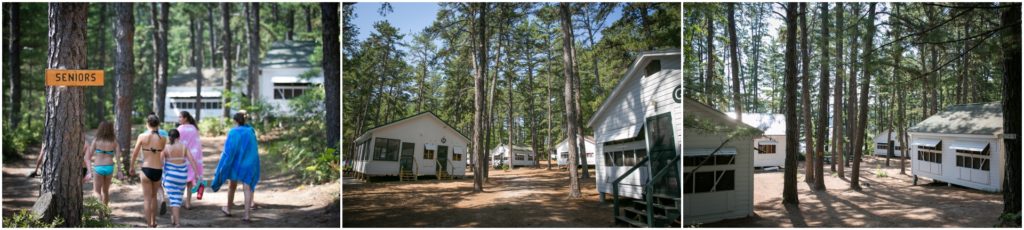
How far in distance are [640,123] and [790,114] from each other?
1.28m

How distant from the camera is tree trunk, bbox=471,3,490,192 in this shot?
312cm

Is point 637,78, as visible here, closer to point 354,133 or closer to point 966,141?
point 354,133

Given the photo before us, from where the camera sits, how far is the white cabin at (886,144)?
4.28m

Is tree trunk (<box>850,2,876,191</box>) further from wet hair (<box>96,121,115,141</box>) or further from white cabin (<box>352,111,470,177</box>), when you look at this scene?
wet hair (<box>96,121,115,141</box>)

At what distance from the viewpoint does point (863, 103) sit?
4.38 meters

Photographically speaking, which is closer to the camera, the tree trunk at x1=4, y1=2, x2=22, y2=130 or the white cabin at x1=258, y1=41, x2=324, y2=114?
the tree trunk at x1=4, y1=2, x2=22, y2=130

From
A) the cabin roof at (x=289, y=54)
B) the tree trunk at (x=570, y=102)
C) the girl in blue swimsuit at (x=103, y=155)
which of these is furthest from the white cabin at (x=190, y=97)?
the tree trunk at (x=570, y=102)

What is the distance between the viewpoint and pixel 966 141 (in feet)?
15.6

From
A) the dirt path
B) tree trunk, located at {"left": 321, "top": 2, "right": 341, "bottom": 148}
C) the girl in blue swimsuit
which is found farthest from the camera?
tree trunk, located at {"left": 321, "top": 2, "right": 341, "bottom": 148}

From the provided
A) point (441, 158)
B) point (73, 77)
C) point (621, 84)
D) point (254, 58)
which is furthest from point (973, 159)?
point (254, 58)

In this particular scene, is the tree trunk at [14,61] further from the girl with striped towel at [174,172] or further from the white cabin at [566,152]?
the white cabin at [566,152]

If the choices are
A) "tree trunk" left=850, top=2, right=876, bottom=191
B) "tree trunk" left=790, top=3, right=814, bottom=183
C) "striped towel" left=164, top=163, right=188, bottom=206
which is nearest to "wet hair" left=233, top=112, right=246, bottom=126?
"striped towel" left=164, top=163, right=188, bottom=206

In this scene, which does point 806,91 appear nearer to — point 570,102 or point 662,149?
point 662,149

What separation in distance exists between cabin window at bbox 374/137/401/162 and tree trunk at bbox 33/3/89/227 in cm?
297
